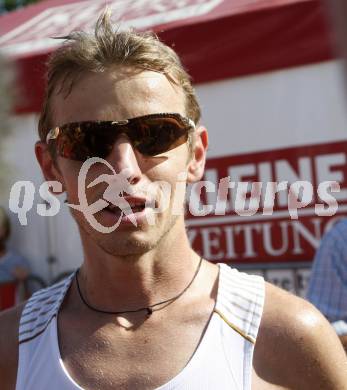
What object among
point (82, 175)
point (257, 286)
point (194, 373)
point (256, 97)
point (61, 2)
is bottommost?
point (194, 373)

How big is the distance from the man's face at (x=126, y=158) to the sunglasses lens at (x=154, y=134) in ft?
0.05

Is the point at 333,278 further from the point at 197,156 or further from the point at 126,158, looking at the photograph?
the point at 126,158

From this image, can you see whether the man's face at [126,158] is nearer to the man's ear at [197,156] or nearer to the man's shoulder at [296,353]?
the man's ear at [197,156]

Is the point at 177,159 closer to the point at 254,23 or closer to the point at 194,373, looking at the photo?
the point at 194,373

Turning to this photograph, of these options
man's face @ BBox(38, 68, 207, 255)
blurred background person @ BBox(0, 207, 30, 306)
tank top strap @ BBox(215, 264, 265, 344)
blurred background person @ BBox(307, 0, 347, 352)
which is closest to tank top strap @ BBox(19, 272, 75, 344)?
man's face @ BBox(38, 68, 207, 255)

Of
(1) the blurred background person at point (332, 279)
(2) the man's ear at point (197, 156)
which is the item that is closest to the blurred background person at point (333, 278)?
(1) the blurred background person at point (332, 279)

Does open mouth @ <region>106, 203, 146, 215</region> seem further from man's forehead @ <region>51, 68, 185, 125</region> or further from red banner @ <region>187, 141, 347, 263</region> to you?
red banner @ <region>187, 141, 347, 263</region>

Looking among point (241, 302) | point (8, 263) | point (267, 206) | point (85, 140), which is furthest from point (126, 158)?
point (8, 263)

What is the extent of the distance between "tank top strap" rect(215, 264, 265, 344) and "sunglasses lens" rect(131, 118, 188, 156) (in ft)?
1.07

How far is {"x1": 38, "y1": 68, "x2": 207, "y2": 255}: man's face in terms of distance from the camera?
5.18 feet

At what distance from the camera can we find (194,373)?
4.78ft

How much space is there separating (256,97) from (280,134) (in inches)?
10.5

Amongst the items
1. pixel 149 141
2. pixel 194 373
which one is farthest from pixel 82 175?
pixel 194 373

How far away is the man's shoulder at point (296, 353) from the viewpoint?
59.9 inches
